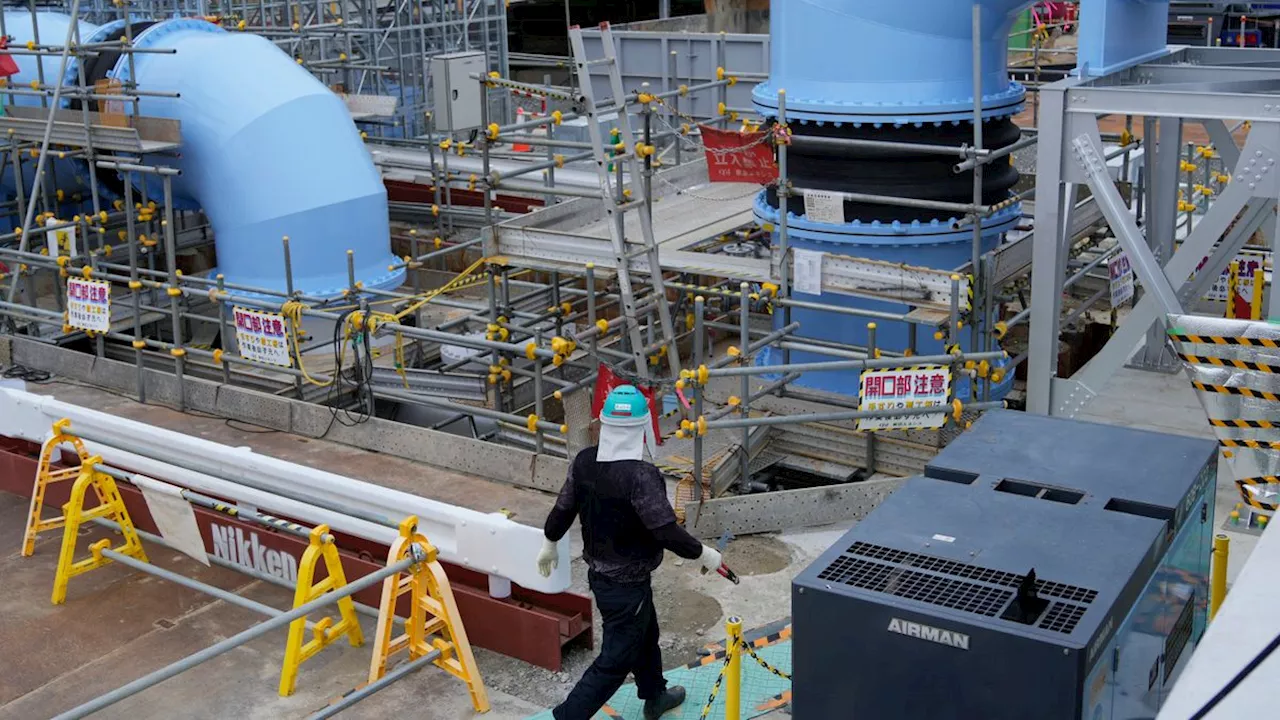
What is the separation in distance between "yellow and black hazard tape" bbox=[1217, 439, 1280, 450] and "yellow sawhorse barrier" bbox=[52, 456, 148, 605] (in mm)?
7129

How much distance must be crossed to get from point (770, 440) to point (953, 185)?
2427 mm

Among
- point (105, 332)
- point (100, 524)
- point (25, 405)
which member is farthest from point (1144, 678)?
Result: point (105, 332)

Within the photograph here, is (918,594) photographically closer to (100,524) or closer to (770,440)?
(770,440)

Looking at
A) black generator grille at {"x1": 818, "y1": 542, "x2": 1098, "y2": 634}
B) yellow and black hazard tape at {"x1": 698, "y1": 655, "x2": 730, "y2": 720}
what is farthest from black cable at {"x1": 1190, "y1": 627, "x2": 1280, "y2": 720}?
yellow and black hazard tape at {"x1": 698, "y1": 655, "x2": 730, "y2": 720}

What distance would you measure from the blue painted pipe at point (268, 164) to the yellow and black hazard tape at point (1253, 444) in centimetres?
907

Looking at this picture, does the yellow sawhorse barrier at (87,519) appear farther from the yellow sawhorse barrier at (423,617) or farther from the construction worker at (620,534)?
the construction worker at (620,534)

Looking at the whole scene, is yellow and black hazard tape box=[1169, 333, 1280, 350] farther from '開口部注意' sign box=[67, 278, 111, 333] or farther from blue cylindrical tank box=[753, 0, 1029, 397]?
'開口部注意' sign box=[67, 278, 111, 333]

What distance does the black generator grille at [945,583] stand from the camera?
16.5 feet

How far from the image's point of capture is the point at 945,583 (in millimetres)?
5277

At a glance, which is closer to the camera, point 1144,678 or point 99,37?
point 1144,678

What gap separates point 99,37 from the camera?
52.7 feet

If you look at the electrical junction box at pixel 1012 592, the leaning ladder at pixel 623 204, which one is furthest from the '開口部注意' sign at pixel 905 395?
the electrical junction box at pixel 1012 592

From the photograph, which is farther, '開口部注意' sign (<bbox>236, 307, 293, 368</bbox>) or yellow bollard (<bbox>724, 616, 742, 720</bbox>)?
'開口部注意' sign (<bbox>236, 307, 293, 368</bbox>)

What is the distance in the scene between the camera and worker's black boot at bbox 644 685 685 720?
308 inches
